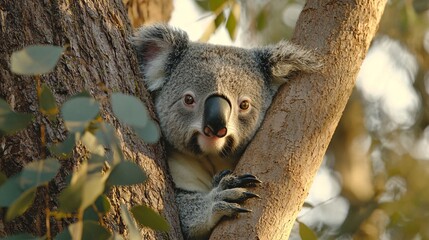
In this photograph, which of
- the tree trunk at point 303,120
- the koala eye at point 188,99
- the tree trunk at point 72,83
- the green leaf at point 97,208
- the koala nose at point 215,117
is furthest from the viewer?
the koala eye at point 188,99

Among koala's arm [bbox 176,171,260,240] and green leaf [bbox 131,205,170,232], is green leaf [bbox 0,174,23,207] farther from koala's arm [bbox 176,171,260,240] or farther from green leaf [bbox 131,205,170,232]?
koala's arm [bbox 176,171,260,240]

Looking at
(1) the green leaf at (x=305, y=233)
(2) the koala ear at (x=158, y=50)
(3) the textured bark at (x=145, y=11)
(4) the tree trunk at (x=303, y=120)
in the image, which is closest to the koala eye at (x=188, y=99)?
(2) the koala ear at (x=158, y=50)

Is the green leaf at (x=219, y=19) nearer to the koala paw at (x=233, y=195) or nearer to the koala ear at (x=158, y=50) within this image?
the koala ear at (x=158, y=50)

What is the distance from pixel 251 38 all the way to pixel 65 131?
145 inches

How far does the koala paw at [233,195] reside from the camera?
276cm

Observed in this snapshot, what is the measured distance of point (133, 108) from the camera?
177cm

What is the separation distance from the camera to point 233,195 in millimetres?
2791

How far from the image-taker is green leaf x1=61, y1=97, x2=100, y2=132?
172 centimetres

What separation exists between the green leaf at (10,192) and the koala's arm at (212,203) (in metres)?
1.08

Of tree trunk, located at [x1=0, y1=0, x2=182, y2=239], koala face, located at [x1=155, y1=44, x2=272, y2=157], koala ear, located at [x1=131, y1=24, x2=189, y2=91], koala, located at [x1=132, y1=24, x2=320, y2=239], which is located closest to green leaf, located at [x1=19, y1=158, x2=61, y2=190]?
tree trunk, located at [x1=0, y1=0, x2=182, y2=239]

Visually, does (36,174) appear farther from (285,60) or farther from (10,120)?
(285,60)

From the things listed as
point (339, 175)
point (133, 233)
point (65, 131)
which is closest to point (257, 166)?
point (65, 131)

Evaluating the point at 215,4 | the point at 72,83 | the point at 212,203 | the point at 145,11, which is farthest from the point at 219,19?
the point at 72,83

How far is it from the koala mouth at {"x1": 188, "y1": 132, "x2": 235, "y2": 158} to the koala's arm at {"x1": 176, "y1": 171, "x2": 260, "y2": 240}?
16 cm
